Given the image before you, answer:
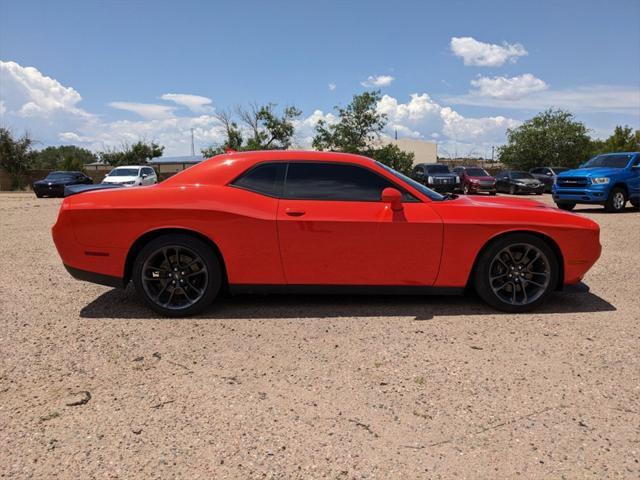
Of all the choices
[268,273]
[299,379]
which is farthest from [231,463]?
[268,273]

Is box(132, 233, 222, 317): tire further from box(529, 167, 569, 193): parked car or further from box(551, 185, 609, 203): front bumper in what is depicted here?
box(529, 167, 569, 193): parked car

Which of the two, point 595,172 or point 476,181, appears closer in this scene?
point 595,172

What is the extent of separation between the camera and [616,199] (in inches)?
553

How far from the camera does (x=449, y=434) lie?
241 centimetres

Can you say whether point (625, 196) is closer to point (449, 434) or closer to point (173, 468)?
point (449, 434)

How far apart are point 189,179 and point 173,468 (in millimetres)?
2778

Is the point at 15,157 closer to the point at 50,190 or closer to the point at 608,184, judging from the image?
the point at 50,190

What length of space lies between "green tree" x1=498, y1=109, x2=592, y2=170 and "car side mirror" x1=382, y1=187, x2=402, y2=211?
38.1 meters

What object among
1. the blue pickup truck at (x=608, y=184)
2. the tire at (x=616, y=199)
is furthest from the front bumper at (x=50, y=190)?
the tire at (x=616, y=199)

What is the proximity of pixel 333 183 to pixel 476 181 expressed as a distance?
830 inches

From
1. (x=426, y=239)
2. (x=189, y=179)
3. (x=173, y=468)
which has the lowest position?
(x=173, y=468)

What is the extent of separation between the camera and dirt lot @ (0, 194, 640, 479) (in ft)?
7.22

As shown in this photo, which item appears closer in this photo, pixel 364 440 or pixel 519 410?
pixel 364 440

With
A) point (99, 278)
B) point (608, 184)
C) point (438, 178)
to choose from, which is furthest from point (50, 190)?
point (608, 184)
